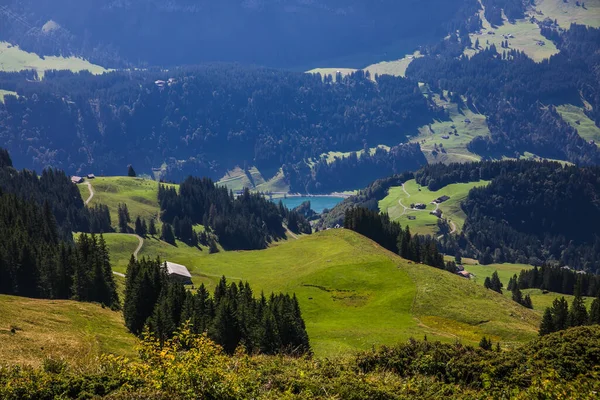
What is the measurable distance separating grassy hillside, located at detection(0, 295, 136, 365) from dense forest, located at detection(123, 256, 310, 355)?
445 centimetres

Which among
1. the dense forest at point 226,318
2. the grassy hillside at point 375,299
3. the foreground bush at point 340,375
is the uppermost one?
the foreground bush at point 340,375

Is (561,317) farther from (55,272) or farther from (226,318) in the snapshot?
(55,272)

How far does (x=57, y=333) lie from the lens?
67.8 m

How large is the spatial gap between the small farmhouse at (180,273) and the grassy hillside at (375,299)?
2.93 meters

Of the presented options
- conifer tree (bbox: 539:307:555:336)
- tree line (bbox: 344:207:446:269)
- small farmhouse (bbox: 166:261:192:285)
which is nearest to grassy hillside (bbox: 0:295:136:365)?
small farmhouse (bbox: 166:261:192:285)

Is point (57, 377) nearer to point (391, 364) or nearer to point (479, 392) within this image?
point (391, 364)

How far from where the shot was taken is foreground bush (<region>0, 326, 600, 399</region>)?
35.2 m

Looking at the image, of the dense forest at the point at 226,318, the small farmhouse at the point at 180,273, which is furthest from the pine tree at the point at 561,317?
the small farmhouse at the point at 180,273

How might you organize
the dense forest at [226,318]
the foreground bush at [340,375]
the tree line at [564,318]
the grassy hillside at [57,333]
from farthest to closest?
the tree line at [564,318] < the dense forest at [226,318] < the grassy hillside at [57,333] < the foreground bush at [340,375]

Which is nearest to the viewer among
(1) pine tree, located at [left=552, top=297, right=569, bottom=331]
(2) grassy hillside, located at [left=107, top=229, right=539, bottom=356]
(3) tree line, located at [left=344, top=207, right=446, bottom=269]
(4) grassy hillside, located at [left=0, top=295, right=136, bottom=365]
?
(4) grassy hillside, located at [left=0, top=295, right=136, bottom=365]

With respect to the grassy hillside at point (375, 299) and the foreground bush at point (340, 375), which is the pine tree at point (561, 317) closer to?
the grassy hillside at point (375, 299)

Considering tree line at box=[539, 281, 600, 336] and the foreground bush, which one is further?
tree line at box=[539, 281, 600, 336]

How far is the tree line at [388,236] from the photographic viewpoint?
17862cm

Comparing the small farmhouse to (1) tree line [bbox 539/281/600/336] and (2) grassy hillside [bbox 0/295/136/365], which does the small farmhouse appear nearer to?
(2) grassy hillside [bbox 0/295/136/365]
